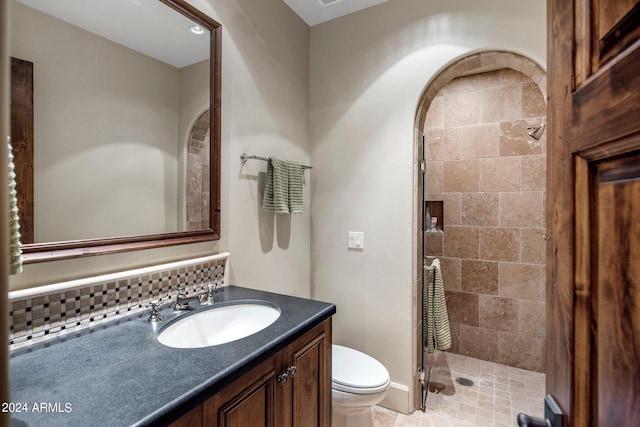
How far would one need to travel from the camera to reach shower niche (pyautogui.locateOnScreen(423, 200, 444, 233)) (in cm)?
295

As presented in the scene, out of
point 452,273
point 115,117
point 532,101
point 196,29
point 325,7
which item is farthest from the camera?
point 452,273

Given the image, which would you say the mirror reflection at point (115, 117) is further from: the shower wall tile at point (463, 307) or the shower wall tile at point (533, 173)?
the shower wall tile at point (533, 173)

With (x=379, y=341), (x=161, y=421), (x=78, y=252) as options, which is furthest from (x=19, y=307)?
(x=379, y=341)

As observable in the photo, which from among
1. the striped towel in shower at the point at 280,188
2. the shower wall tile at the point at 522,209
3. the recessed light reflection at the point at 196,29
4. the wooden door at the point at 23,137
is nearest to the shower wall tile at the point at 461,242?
the shower wall tile at the point at 522,209

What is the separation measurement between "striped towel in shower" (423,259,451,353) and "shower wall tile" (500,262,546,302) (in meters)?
0.79

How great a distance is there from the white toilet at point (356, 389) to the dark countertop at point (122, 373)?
0.64 m

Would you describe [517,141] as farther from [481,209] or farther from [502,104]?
[481,209]

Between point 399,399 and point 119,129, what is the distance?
2187 millimetres

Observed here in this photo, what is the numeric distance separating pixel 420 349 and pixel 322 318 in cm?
116

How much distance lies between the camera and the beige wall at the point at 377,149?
6.34 ft

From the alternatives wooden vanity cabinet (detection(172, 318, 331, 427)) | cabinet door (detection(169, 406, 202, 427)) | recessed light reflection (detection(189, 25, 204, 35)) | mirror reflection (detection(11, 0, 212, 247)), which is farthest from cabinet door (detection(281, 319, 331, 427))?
recessed light reflection (detection(189, 25, 204, 35))

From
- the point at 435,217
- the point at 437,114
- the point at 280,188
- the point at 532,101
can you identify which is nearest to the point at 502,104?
the point at 532,101

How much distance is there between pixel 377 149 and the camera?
6.99 feet

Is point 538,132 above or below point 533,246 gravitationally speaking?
above
